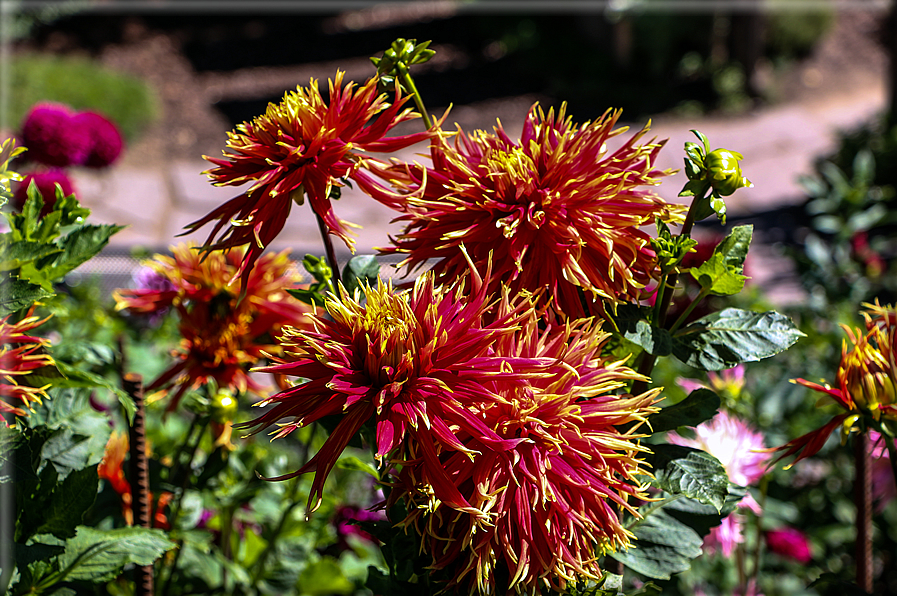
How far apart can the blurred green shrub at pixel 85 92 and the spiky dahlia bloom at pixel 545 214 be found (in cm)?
571

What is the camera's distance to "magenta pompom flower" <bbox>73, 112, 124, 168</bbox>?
1.40m

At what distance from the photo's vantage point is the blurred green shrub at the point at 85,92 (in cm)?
574

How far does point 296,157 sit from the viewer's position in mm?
592

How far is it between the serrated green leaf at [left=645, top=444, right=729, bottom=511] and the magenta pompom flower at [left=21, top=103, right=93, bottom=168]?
105 centimetres

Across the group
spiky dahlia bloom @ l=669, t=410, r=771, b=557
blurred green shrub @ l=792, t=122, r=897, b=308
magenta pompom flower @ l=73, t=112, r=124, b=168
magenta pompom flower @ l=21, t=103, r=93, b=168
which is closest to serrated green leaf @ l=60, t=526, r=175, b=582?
spiky dahlia bloom @ l=669, t=410, r=771, b=557

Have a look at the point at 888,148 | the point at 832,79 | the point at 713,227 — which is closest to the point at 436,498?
the point at 713,227

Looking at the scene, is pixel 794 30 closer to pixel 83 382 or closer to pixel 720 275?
pixel 720 275

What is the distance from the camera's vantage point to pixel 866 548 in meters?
0.85

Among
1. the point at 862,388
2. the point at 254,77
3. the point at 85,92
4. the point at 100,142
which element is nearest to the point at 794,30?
the point at 254,77

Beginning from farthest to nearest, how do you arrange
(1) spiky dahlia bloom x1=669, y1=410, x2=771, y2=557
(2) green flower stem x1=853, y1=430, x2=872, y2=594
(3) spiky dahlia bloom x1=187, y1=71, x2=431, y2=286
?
(1) spiky dahlia bloom x1=669, y1=410, x2=771, y2=557 → (2) green flower stem x1=853, y1=430, x2=872, y2=594 → (3) spiky dahlia bloom x1=187, y1=71, x2=431, y2=286

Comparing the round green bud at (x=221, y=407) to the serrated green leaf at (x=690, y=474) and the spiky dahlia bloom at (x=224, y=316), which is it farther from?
the serrated green leaf at (x=690, y=474)

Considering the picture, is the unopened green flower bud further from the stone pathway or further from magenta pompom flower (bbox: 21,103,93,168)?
the stone pathway

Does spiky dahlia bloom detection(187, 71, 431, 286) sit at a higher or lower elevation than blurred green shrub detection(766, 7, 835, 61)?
lower

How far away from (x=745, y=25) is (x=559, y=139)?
662 centimetres
